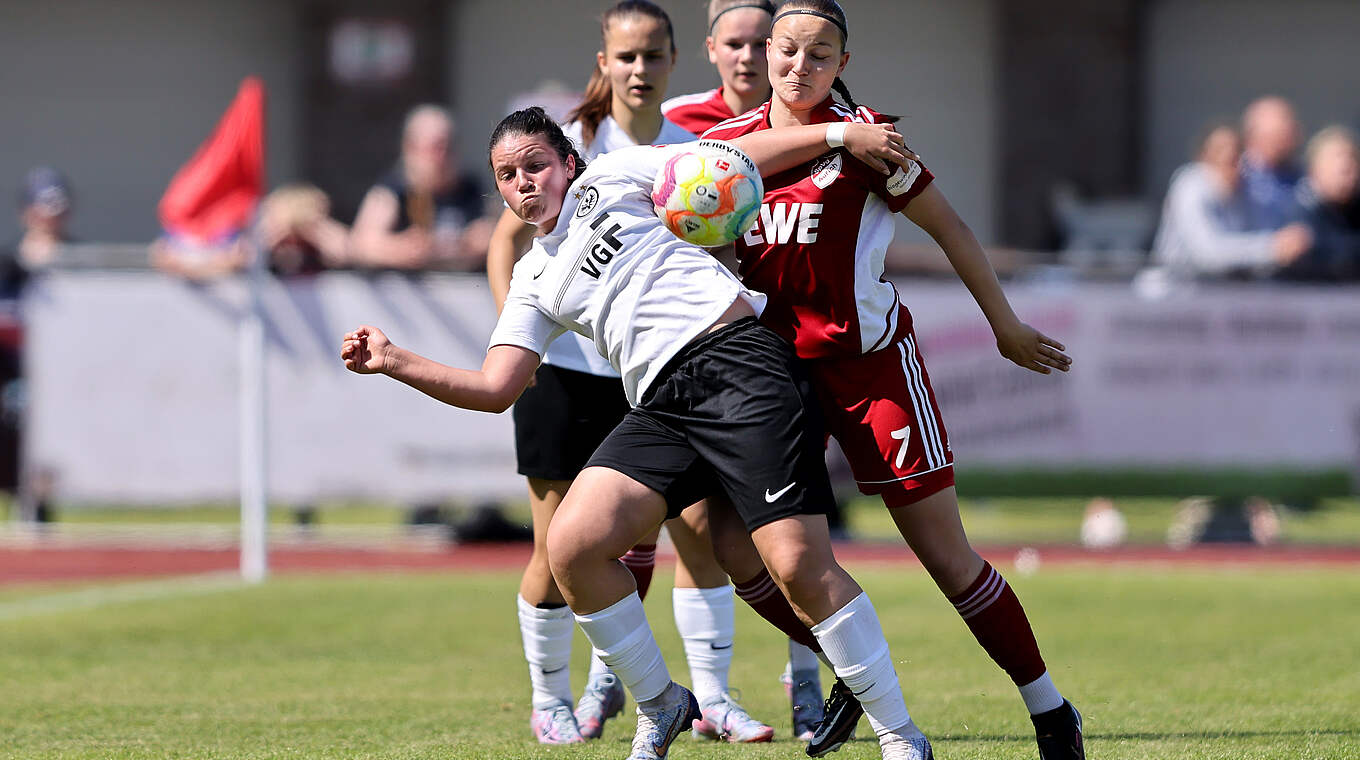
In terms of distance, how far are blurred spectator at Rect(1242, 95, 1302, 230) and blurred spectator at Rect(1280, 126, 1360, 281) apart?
114mm

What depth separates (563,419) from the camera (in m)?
5.66

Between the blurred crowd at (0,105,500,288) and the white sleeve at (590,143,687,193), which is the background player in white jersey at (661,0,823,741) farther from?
the blurred crowd at (0,105,500,288)

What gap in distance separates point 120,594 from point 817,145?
6737 mm

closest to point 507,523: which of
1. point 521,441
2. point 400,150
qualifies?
point 521,441

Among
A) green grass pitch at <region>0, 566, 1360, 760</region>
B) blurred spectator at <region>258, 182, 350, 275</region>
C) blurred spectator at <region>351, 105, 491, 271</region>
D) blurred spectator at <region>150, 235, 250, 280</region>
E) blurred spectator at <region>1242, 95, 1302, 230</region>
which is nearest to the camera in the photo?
green grass pitch at <region>0, 566, 1360, 760</region>

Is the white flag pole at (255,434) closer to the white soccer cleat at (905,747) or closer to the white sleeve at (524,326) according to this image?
the white sleeve at (524,326)

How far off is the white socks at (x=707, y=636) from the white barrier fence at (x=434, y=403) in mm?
6365

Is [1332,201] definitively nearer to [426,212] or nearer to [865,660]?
[426,212]

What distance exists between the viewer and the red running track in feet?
37.5

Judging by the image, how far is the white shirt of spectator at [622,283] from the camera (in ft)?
14.8

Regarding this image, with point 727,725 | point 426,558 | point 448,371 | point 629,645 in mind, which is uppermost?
point 448,371

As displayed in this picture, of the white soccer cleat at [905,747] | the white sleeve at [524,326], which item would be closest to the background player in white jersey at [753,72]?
the white soccer cleat at [905,747]

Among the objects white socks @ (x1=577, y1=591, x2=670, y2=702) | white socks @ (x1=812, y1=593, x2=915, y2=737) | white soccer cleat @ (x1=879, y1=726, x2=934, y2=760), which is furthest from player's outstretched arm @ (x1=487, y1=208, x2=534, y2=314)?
white soccer cleat @ (x1=879, y1=726, x2=934, y2=760)

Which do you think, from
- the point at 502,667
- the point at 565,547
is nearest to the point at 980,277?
the point at 565,547
